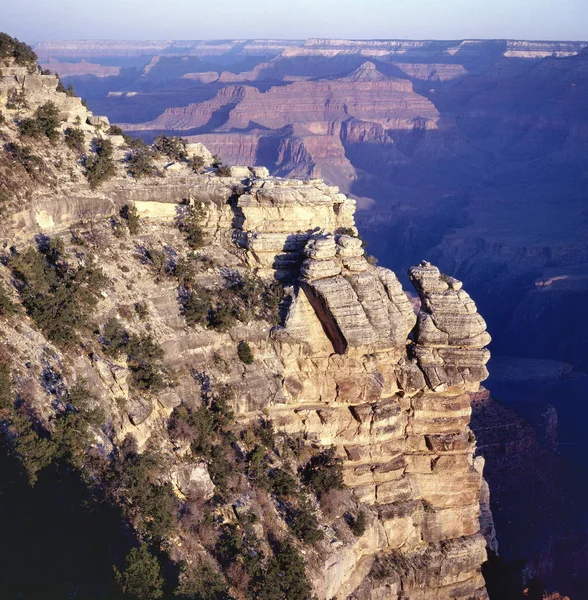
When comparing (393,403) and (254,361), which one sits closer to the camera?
(254,361)

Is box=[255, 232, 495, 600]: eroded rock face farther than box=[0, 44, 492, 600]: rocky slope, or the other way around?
box=[255, 232, 495, 600]: eroded rock face

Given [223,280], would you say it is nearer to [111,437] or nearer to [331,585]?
[111,437]

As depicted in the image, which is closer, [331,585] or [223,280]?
[331,585]

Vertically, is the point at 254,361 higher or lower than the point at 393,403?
higher

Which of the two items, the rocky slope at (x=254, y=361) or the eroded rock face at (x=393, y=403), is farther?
the eroded rock face at (x=393, y=403)

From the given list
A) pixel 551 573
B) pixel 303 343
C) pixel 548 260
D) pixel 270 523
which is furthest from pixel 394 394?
pixel 548 260

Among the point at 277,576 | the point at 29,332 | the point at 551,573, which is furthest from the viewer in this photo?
the point at 551,573

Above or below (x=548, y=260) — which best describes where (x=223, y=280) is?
above

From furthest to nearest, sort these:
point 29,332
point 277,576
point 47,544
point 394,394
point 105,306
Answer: point 394,394 < point 105,306 < point 29,332 < point 277,576 < point 47,544
